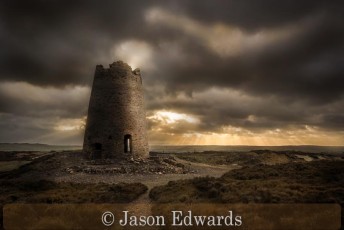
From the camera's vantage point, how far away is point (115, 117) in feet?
86.0

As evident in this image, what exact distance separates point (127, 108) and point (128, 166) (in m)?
5.90

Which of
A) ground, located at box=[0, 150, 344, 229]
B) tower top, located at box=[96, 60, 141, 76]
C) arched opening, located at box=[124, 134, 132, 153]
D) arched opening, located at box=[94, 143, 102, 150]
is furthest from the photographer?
tower top, located at box=[96, 60, 141, 76]

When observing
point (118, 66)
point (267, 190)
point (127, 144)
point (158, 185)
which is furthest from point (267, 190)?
point (118, 66)

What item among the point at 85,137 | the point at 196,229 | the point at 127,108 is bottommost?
the point at 196,229

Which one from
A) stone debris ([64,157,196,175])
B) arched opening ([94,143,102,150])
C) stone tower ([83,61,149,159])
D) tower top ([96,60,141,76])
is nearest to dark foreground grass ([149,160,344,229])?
stone debris ([64,157,196,175])

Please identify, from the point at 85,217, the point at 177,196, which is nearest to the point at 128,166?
the point at 177,196

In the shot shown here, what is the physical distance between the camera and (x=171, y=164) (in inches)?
1064

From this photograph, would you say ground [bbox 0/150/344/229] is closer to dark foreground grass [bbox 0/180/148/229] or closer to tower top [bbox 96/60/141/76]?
dark foreground grass [bbox 0/180/148/229]

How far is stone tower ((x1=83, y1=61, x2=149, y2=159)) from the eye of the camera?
2597 cm

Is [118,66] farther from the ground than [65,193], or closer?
farther from the ground

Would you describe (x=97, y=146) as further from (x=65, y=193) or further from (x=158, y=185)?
(x=65, y=193)

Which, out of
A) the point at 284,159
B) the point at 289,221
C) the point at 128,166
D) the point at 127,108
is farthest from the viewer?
the point at 284,159

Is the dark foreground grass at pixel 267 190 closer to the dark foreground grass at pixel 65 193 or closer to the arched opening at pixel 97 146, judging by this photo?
the dark foreground grass at pixel 65 193

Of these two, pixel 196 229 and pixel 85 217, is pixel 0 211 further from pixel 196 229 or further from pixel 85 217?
pixel 196 229
